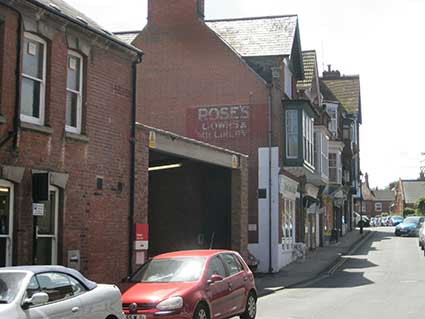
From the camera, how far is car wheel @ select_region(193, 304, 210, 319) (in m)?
11.1

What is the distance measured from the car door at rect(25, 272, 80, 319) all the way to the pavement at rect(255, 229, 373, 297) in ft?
35.3

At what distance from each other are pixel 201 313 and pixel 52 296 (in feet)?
11.1

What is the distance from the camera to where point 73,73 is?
14.9 m

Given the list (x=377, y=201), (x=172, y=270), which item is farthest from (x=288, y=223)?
(x=377, y=201)

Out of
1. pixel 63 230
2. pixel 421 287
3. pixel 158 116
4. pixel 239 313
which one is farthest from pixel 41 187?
pixel 158 116

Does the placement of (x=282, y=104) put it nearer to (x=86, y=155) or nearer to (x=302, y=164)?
(x=302, y=164)

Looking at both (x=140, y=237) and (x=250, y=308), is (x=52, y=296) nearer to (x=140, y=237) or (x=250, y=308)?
(x=250, y=308)

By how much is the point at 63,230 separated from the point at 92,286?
4675 mm

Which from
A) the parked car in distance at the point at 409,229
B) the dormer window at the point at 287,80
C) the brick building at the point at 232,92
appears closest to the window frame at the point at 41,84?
the brick building at the point at 232,92

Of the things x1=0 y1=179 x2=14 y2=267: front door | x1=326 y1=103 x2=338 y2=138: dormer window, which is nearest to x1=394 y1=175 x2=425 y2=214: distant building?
x1=326 y1=103 x2=338 y2=138: dormer window

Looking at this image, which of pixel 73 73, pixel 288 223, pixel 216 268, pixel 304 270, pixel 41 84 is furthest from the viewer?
pixel 288 223

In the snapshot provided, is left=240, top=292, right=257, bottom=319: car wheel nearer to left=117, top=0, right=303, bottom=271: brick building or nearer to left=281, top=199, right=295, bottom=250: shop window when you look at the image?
left=117, top=0, right=303, bottom=271: brick building

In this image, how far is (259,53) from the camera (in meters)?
29.2

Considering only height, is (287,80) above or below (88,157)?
above
